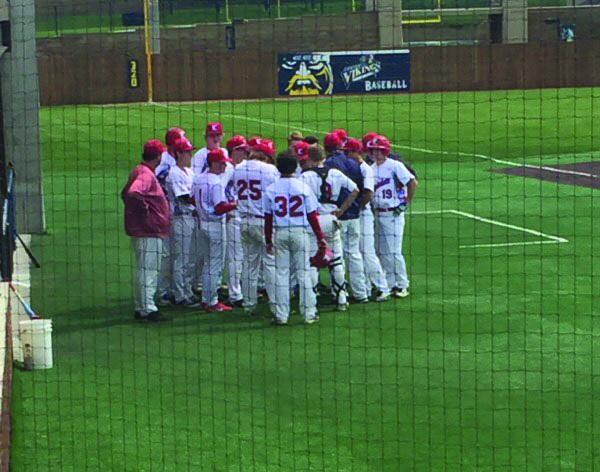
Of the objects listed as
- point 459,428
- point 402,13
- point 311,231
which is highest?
point 402,13

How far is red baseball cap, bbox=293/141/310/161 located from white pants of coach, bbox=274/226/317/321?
0.94 m

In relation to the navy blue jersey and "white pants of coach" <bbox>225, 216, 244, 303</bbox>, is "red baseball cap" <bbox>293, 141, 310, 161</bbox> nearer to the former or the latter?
the navy blue jersey

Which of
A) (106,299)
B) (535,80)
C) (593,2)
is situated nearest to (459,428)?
(106,299)

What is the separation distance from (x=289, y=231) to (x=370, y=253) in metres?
1.53

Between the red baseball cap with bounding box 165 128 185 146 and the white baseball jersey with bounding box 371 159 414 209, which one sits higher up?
the red baseball cap with bounding box 165 128 185 146

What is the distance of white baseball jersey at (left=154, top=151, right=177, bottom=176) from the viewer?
15039 mm

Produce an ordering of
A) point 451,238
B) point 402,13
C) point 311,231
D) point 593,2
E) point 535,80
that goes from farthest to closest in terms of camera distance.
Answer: point 593,2, point 402,13, point 535,80, point 451,238, point 311,231

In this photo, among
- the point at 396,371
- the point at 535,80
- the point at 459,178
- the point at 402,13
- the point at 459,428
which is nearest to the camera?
the point at 459,428

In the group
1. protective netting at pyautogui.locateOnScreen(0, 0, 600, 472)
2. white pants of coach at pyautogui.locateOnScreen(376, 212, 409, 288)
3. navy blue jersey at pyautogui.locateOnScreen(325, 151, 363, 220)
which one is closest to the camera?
protective netting at pyautogui.locateOnScreen(0, 0, 600, 472)

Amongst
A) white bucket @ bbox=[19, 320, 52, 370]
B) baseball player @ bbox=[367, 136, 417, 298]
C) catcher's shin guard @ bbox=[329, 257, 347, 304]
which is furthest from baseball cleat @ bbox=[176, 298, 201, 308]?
white bucket @ bbox=[19, 320, 52, 370]

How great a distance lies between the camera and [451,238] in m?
19.0

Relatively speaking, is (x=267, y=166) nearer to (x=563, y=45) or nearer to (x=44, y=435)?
(x=44, y=435)

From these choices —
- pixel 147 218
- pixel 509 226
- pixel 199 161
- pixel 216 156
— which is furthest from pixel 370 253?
pixel 509 226

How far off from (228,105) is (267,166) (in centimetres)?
2865
